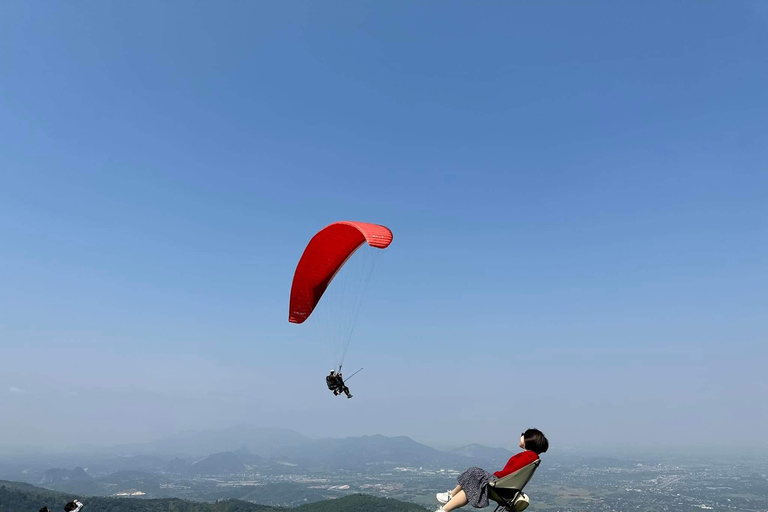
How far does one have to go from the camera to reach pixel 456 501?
14.5 feet

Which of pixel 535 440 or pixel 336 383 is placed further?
pixel 336 383

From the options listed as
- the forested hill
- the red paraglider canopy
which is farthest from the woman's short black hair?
the forested hill

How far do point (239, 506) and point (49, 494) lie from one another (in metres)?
51.3

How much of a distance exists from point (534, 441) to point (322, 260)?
36.6 feet

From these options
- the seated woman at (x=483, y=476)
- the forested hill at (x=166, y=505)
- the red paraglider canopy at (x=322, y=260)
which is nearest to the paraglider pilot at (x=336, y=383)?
the red paraglider canopy at (x=322, y=260)

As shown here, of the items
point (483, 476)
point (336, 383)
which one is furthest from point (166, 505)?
point (483, 476)

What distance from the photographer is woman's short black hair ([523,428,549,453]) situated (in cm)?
443

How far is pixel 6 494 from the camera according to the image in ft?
413

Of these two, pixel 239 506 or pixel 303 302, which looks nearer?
pixel 303 302

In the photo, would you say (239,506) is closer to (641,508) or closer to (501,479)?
(641,508)

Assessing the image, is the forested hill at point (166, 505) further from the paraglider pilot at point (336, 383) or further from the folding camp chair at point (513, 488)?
the folding camp chair at point (513, 488)

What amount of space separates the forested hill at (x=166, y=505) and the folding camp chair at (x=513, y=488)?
123 m

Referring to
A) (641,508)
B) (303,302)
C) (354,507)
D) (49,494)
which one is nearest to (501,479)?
(303,302)

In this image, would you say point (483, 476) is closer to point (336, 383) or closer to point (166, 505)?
point (336, 383)
